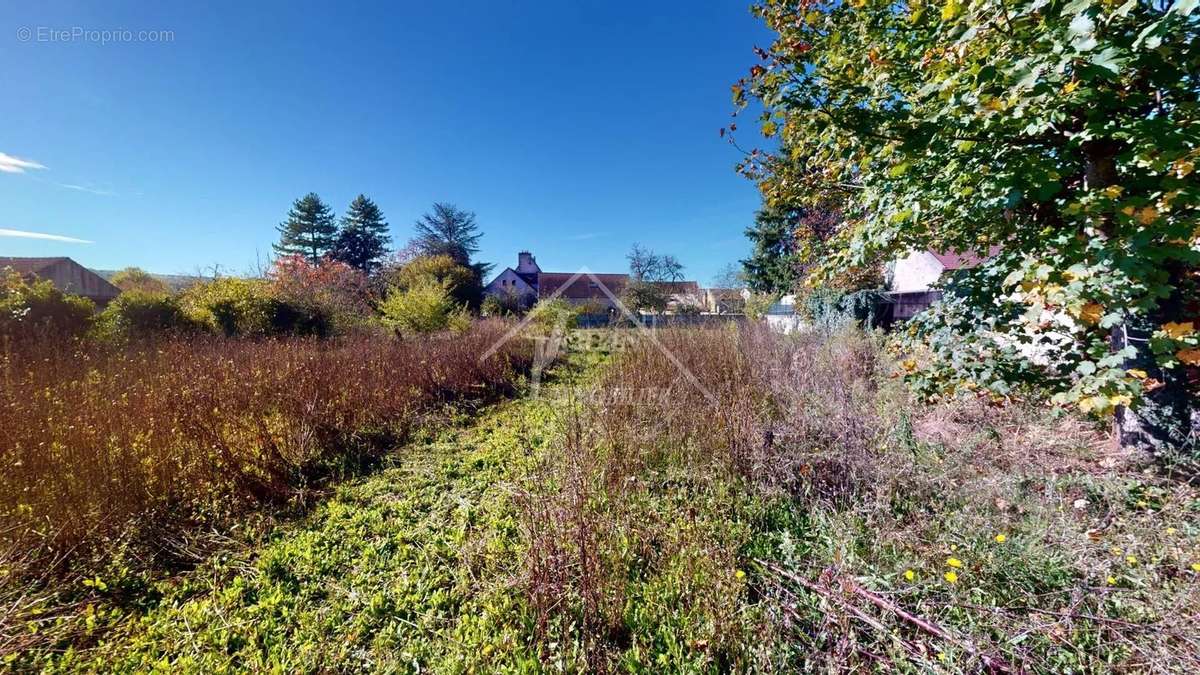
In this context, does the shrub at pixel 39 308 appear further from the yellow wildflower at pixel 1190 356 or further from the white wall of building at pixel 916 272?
the white wall of building at pixel 916 272

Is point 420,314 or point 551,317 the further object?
point 551,317

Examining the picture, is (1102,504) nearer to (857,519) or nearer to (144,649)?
(857,519)

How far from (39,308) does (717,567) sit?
37.3ft

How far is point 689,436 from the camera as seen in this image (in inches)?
129

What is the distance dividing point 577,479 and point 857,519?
63.9 inches

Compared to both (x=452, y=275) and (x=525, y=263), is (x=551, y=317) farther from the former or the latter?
(x=525, y=263)

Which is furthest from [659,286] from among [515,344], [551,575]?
[551,575]

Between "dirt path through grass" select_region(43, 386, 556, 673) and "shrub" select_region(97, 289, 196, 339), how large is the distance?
7.95 metres

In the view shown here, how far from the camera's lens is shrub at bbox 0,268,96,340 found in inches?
243

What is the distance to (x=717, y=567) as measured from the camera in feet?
6.38

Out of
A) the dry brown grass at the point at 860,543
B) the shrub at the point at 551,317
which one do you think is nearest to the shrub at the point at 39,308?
the shrub at the point at 551,317

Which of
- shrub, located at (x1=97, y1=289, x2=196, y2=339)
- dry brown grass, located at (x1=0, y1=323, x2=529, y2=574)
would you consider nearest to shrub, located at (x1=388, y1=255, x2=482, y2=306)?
shrub, located at (x1=97, y1=289, x2=196, y2=339)

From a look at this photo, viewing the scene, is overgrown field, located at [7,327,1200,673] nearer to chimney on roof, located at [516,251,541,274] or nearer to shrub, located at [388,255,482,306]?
shrub, located at [388,255,482,306]

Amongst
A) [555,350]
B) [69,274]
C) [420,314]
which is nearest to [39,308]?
[420,314]
